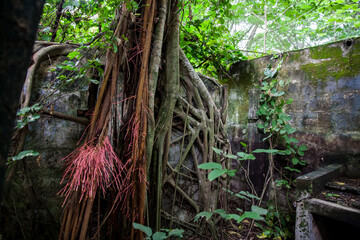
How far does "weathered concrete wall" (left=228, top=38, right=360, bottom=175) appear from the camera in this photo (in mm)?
3250

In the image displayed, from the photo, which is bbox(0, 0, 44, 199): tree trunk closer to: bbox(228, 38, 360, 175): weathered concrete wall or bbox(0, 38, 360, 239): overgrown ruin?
bbox(0, 38, 360, 239): overgrown ruin

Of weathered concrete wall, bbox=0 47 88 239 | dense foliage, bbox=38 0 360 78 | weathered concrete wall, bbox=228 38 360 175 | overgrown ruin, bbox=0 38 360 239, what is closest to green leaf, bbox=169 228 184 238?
overgrown ruin, bbox=0 38 360 239

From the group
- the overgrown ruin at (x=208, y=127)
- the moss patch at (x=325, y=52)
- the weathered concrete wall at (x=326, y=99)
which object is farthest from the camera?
the moss patch at (x=325, y=52)

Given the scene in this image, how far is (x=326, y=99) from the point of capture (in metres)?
3.52

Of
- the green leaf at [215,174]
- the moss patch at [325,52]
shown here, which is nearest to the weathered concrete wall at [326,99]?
the moss patch at [325,52]

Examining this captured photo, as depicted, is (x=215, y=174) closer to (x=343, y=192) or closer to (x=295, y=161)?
(x=343, y=192)

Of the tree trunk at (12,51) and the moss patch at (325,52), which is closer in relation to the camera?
the tree trunk at (12,51)

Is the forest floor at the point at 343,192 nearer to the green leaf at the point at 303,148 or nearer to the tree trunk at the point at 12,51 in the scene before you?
the green leaf at the point at 303,148

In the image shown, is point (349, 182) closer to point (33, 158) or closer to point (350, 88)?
point (350, 88)

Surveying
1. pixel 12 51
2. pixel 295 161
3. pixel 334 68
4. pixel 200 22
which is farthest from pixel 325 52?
pixel 12 51

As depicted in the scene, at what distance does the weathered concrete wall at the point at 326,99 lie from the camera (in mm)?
3250

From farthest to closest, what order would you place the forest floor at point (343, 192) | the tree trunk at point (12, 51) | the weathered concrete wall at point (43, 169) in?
the forest floor at point (343, 192)
the weathered concrete wall at point (43, 169)
the tree trunk at point (12, 51)

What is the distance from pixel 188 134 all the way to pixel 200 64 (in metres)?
2.19

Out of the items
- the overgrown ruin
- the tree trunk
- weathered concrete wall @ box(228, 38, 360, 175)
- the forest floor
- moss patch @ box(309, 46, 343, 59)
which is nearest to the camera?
the tree trunk
